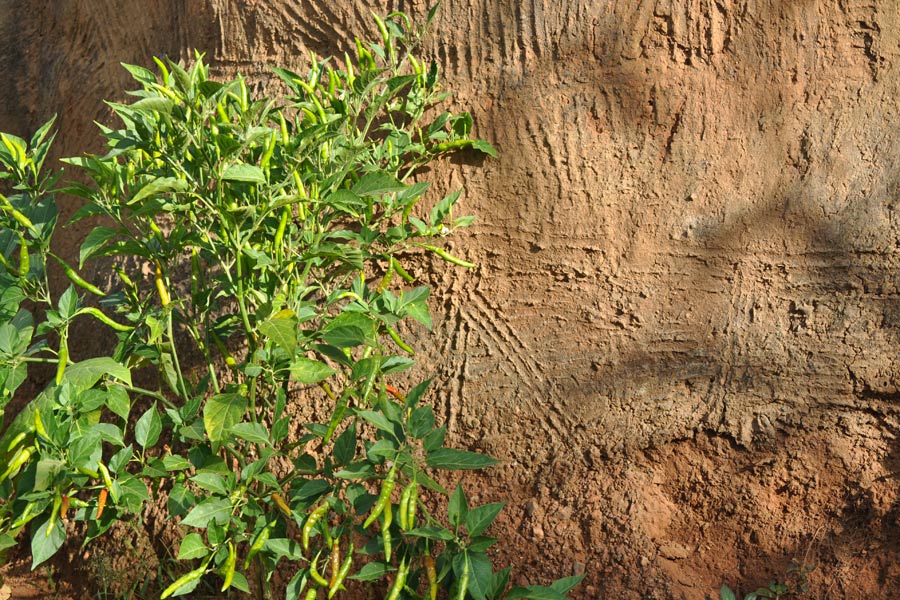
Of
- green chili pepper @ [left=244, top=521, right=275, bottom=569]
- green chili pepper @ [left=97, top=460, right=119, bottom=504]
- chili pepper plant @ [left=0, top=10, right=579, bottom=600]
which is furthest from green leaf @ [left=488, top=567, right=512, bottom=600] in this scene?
green chili pepper @ [left=97, top=460, right=119, bottom=504]

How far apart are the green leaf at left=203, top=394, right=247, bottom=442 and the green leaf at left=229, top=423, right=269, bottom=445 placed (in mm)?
20

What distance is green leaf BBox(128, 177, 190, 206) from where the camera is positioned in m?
2.14

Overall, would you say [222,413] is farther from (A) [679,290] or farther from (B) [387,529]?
(A) [679,290]

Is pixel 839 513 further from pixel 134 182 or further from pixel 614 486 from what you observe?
pixel 134 182

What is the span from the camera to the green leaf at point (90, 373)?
241cm

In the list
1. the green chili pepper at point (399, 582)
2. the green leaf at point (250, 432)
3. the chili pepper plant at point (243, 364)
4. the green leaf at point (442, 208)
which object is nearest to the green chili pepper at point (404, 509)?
the chili pepper plant at point (243, 364)

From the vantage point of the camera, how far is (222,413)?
2.44 meters

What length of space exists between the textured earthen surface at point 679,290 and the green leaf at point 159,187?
119 cm

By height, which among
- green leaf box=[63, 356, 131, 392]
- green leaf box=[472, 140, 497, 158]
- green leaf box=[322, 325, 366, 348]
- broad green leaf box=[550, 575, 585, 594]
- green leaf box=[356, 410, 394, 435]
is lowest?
broad green leaf box=[550, 575, 585, 594]

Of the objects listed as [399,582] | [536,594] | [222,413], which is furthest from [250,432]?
[536,594]

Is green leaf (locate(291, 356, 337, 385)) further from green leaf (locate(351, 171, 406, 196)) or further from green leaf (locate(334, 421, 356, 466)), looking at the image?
green leaf (locate(351, 171, 406, 196))

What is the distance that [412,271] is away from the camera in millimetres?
3258

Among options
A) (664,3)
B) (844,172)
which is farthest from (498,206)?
(844,172)

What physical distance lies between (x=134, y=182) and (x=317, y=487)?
1105 mm
